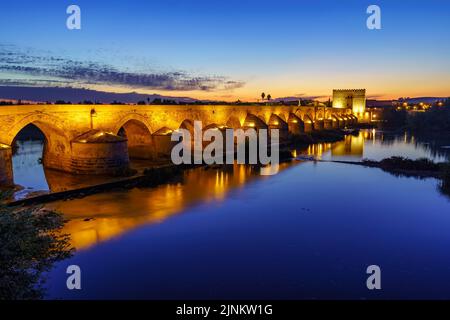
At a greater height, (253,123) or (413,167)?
(253,123)

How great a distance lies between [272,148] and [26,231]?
19.8 m

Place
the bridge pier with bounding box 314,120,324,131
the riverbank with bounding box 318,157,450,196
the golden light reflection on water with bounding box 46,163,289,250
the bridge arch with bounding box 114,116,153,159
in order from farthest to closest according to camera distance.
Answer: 1. the bridge pier with bounding box 314,120,324,131
2. the bridge arch with bounding box 114,116,153,159
3. the riverbank with bounding box 318,157,450,196
4. the golden light reflection on water with bounding box 46,163,289,250

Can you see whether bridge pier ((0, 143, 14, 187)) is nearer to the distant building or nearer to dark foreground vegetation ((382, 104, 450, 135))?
dark foreground vegetation ((382, 104, 450, 135))

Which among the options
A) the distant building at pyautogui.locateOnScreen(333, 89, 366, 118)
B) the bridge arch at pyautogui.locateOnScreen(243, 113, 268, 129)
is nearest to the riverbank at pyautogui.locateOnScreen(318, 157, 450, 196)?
the bridge arch at pyautogui.locateOnScreen(243, 113, 268, 129)

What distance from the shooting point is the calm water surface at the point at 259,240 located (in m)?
5.93

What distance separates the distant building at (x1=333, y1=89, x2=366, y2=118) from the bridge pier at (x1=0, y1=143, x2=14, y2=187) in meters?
57.1

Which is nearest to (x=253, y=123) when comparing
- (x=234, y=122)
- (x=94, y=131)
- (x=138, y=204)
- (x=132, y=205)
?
(x=234, y=122)

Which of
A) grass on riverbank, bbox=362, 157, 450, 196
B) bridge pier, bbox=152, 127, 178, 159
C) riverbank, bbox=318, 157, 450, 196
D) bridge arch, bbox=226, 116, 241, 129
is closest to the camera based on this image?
riverbank, bbox=318, 157, 450, 196

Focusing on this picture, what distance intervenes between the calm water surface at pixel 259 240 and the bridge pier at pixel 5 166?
0.99 meters

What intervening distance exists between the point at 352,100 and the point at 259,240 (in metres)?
57.6

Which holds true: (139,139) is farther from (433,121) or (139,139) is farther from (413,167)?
(433,121)

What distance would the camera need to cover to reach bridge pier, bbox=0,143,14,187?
1101 centimetres

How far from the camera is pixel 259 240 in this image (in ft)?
26.5
